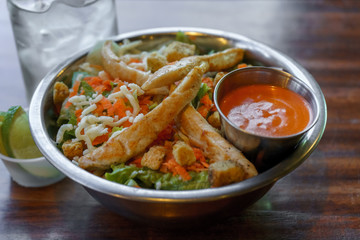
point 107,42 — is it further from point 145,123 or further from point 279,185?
point 279,185

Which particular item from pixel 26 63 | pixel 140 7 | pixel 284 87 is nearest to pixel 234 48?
pixel 284 87

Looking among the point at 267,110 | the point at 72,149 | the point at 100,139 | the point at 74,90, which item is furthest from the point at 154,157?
the point at 74,90

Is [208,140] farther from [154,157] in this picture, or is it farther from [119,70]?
[119,70]

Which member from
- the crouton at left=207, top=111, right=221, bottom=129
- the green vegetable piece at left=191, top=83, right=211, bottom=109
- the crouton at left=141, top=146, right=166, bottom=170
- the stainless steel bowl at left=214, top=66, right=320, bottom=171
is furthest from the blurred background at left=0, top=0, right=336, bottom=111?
the crouton at left=141, top=146, right=166, bottom=170

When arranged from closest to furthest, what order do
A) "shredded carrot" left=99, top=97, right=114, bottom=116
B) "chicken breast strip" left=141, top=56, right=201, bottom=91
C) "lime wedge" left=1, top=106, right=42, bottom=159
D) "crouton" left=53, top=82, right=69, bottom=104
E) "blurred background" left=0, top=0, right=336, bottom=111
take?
"chicken breast strip" left=141, top=56, right=201, bottom=91
"shredded carrot" left=99, top=97, right=114, bottom=116
"lime wedge" left=1, top=106, right=42, bottom=159
"crouton" left=53, top=82, right=69, bottom=104
"blurred background" left=0, top=0, right=336, bottom=111

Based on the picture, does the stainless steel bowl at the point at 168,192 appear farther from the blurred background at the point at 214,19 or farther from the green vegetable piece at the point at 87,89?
the blurred background at the point at 214,19

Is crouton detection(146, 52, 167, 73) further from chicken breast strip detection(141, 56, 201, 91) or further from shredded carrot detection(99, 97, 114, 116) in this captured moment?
shredded carrot detection(99, 97, 114, 116)

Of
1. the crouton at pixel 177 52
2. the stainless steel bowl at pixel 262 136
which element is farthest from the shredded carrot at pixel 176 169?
the crouton at pixel 177 52
